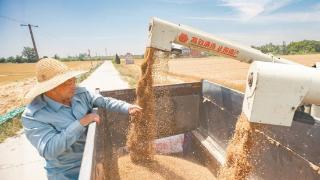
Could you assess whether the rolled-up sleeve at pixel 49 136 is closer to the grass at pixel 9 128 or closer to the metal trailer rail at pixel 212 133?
the metal trailer rail at pixel 212 133

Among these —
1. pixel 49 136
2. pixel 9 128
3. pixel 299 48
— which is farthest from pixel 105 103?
pixel 299 48

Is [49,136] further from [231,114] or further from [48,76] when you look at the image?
[231,114]

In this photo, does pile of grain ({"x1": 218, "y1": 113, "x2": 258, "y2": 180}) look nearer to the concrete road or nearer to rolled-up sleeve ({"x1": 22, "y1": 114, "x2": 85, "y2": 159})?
rolled-up sleeve ({"x1": 22, "y1": 114, "x2": 85, "y2": 159})

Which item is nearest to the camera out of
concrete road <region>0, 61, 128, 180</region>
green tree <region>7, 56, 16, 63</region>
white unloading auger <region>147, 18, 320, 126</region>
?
white unloading auger <region>147, 18, 320, 126</region>

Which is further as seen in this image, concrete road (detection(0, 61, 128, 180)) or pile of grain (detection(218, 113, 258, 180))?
concrete road (detection(0, 61, 128, 180))

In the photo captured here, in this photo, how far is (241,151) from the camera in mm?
2414

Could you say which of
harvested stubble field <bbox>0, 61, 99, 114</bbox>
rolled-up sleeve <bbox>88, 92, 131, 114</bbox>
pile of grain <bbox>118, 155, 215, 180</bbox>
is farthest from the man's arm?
harvested stubble field <bbox>0, 61, 99, 114</bbox>

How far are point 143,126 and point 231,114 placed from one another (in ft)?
4.06

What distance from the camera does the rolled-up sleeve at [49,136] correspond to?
2199 millimetres

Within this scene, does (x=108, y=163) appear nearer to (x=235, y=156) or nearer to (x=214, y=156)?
(x=214, y=156)

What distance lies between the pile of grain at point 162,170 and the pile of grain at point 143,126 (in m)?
0.12

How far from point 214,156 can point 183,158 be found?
2.24ft

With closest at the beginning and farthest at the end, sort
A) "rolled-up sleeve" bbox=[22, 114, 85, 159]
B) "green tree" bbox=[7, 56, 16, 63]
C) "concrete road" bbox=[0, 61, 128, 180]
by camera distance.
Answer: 1. "rolled-up sleeve" bbox=[22, 114, 85, 159]
2. "concrete road" bbox=[0, 61, 128, 180]
3. "green tree" bbox=[7, 56, 16, 63]

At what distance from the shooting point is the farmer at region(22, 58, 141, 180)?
7.35ft
